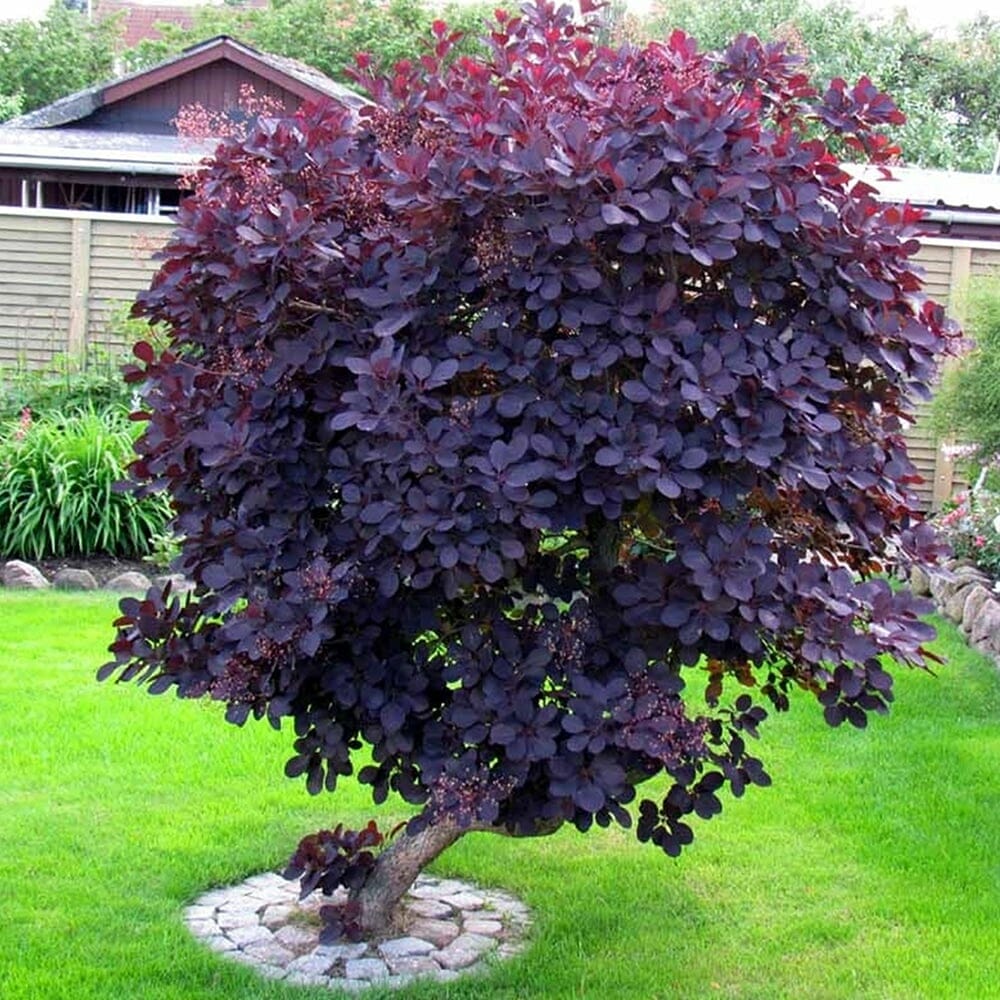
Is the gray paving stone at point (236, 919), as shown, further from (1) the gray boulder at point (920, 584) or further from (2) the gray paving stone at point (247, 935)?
(1) the gray boulder at point (920, 584)

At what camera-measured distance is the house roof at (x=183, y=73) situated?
18.9 meters

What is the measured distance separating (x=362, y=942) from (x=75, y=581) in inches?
206

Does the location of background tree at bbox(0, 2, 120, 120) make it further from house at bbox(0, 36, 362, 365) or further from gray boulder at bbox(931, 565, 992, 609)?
gray boulder at bbox(931, 565, 992, 609)

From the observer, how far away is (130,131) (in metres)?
19.9

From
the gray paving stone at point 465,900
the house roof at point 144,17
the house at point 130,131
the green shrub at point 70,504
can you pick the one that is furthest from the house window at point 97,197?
the house roof at point 144,17

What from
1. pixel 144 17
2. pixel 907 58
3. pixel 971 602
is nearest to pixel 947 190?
pixel 971 602

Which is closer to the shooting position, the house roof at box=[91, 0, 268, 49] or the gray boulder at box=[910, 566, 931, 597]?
the gray boulder at box=[910, 566, 931, 597]

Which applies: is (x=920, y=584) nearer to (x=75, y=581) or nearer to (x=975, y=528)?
(x=975, y=528)

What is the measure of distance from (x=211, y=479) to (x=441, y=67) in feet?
A: 4.05

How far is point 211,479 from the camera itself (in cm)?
360

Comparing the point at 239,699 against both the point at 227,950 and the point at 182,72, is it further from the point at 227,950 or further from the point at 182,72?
the point at 182,72

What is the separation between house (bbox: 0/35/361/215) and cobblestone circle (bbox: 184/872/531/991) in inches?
487

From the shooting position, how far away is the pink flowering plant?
29.8 feet

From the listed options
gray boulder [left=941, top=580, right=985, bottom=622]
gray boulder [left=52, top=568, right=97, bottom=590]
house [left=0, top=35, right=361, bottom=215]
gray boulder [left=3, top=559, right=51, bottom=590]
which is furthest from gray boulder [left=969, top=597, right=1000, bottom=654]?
house [left=0, top=35, right=361, bottom=215]
